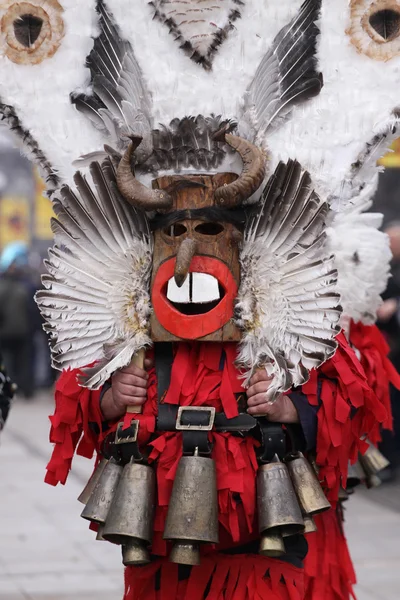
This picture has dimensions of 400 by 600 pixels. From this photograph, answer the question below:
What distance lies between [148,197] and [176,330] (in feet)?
1.27

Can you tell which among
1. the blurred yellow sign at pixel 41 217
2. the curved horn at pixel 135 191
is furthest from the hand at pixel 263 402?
the blurred yellow sign at pixel 41 217

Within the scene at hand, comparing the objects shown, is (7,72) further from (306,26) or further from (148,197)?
(306,26)

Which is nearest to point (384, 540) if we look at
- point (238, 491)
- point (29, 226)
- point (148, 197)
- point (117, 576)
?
point (117, 576)

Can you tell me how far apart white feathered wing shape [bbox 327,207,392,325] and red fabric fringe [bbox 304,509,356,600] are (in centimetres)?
79

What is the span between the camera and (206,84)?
118 inches

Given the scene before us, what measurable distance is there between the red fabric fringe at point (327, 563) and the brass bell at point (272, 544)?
615mm

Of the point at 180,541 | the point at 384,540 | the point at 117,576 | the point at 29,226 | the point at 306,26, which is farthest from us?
the point at 29,226

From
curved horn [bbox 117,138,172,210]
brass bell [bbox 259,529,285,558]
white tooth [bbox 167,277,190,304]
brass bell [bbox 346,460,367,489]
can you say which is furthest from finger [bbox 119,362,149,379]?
brass bell [bbox 346,460,367,489]

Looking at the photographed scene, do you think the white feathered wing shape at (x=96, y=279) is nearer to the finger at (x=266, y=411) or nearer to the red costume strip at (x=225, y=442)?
the red costume strip at (x=225, y=442)

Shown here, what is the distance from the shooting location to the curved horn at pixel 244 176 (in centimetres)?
279

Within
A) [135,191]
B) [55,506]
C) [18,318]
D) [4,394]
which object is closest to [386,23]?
[135,191]

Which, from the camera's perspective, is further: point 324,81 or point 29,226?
point 29,226

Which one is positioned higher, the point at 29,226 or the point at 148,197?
the point at 29,226

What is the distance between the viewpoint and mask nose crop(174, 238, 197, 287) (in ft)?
9.02
